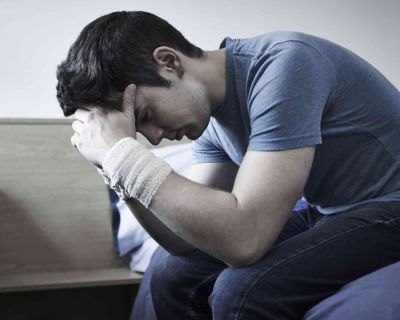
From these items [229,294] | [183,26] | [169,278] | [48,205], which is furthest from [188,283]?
[183,26]

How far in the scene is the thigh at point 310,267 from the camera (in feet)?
2.67

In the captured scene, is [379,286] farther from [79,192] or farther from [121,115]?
[79,192]

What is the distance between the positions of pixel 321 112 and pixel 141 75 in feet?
1.06

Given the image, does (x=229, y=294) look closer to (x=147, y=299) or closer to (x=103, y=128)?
(x=103, y=128)

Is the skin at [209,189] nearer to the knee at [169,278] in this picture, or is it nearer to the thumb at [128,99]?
the thumb at [128,99]

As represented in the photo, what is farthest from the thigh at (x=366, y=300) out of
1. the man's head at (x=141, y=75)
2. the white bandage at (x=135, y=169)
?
the man's head at (x=141, y=75)

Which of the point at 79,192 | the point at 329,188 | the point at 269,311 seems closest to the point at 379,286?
the point at 269,311

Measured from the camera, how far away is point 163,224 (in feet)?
3.83

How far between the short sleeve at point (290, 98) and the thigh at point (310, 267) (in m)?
0.16

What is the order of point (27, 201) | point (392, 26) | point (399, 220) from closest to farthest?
1. point (399, 220)
2. point (27, 201)
3. point (392, 26)

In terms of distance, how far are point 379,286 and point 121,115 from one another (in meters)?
0.50

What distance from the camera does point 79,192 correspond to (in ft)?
6.26

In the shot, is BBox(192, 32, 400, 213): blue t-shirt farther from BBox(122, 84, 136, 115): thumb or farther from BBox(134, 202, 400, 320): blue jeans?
BBox(122, 84, 136, 115): thumb

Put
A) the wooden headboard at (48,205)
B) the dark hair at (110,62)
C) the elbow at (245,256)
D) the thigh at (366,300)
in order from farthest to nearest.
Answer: the wooden headboard at (48,205) → the dark hair at (110,62) → the elbow at (245,256) → the thigh at (366,300)
